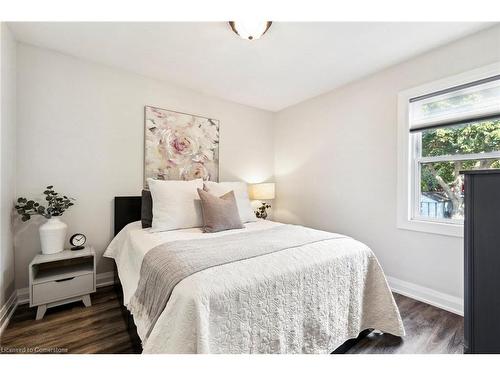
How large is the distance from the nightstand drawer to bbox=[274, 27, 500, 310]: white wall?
264cm

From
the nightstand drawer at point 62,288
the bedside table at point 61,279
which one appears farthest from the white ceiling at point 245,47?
the nightstand drawer at point 62,288

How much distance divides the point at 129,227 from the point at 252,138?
2190mm

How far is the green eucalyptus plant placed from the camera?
187 cm

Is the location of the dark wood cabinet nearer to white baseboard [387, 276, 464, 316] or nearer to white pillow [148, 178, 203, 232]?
white baseboard [387, 276, 464, 316]

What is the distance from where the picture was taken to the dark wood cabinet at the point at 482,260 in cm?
78

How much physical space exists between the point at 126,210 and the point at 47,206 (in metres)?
0.65

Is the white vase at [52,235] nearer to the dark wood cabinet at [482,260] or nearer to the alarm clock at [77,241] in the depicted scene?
the alarm clock at [77,241]

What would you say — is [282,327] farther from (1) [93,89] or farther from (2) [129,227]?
(1) [93,89]

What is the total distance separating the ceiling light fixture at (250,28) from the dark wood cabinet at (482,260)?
1.61 meters

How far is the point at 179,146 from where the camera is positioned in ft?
9.14

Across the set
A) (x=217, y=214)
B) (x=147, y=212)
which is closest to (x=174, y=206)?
(x=147, y=212)

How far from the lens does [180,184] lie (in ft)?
7.34
